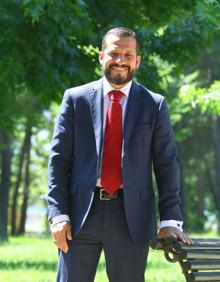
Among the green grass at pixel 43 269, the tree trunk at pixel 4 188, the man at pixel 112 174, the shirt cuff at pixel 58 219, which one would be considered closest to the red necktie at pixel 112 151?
the man at pixel 112 174

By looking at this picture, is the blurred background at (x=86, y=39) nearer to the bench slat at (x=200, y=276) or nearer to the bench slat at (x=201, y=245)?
the bench slat at (x=201, y=245)

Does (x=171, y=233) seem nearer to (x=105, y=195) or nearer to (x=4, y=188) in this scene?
(x=105, y=195)

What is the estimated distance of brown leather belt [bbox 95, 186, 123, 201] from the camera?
12.5 ft

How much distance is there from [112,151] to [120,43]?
57 cm

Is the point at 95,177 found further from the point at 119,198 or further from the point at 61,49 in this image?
the point at 61,49

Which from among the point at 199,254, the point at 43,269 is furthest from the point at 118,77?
the point at 43,269

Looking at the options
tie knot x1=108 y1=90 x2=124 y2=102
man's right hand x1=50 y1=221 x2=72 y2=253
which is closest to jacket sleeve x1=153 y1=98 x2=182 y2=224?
tie knot x1=108 y1=90 x2=124 y2=102

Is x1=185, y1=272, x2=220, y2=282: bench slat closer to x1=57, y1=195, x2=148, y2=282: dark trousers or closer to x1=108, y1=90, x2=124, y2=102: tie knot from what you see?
x1=57, y1=195, x2=148, y2=282: dark trousers

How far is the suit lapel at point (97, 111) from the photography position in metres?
3.86

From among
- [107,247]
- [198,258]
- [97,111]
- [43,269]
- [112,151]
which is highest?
[97,111]

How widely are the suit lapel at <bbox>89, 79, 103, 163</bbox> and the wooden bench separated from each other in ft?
2.19

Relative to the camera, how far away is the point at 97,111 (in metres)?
3.94

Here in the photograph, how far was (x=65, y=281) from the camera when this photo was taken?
12.7ft

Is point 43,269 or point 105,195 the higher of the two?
point 105,195
